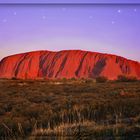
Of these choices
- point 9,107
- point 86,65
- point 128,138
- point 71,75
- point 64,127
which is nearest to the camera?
point 128,138

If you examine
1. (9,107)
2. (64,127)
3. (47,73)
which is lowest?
(47,73)

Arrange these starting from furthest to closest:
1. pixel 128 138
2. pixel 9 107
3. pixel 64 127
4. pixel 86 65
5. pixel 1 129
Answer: pixel 86 65 → pixel 9 107 → pixel 1 129 → pixel 64 127 → pixel 128 138

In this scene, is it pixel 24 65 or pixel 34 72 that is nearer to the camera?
pixel 34 72

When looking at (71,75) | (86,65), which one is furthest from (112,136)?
(86,65)

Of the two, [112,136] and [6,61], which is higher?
[112,136]

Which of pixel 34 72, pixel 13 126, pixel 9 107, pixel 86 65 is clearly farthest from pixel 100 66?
pixel 13 126

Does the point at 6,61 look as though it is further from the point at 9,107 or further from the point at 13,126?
the point at 13,126

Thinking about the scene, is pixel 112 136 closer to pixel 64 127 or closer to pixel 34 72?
pixel 64 127
